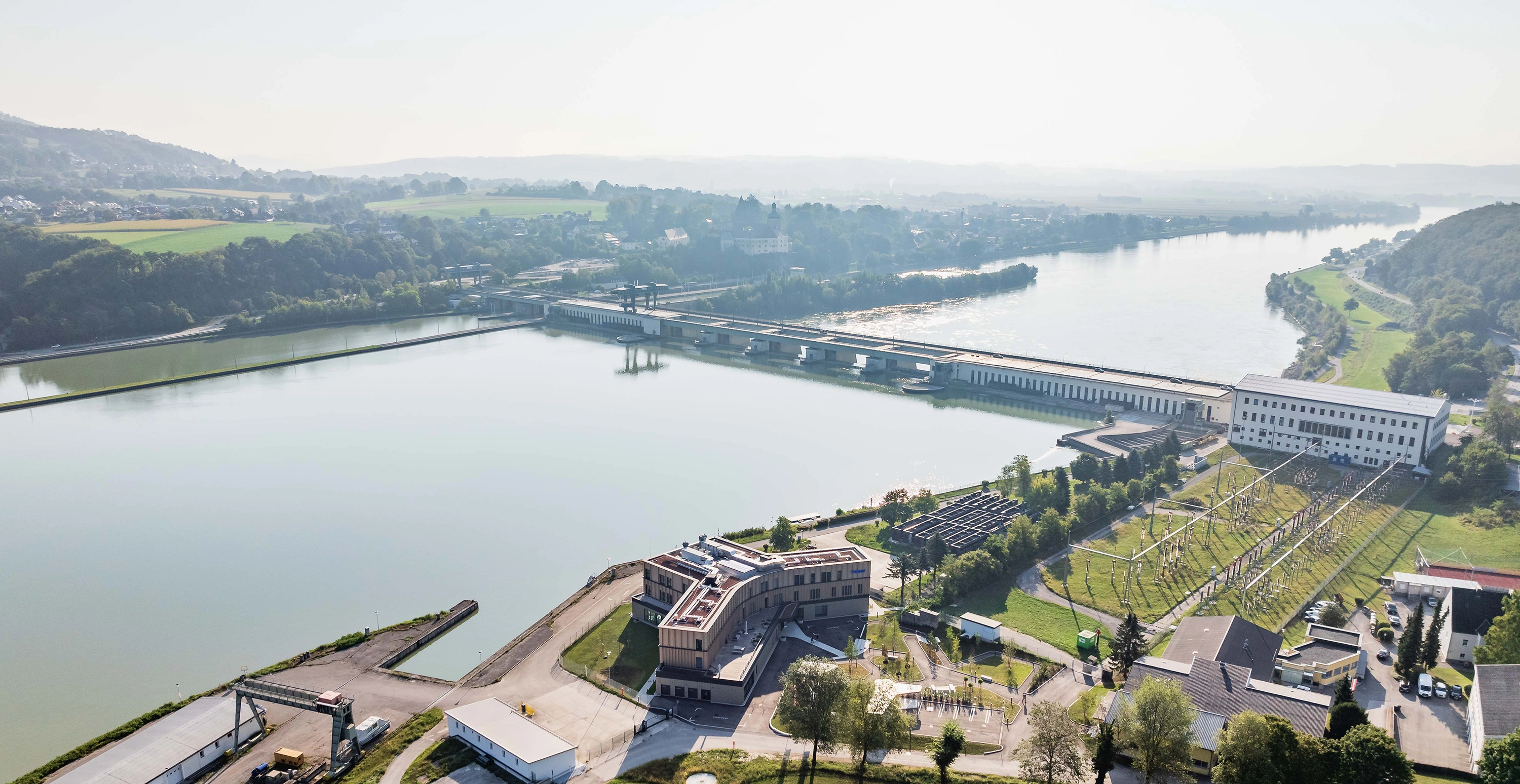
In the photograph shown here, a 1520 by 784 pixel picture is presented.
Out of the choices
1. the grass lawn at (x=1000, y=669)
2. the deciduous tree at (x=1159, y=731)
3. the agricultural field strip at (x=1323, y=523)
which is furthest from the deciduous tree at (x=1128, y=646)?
the agricultural field strip at (x=1323, y=523)

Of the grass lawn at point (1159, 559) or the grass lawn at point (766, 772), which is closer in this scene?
the grass lawn at point (766, 772)

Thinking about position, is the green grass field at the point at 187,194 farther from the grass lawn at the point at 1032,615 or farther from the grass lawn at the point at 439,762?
the grass lawn at the point at 1032,615

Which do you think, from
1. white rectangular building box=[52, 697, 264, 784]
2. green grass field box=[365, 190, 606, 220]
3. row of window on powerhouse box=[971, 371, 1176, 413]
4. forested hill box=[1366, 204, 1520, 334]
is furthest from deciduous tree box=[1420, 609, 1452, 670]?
green grass field box=[365, 190, 606, 220]

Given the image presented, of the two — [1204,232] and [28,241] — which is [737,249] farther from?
[1204,232]

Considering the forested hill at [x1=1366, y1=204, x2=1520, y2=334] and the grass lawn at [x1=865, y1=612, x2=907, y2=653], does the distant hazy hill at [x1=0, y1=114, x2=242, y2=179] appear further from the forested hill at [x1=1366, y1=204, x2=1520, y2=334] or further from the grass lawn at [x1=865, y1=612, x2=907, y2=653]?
the forested hill at [x1=1366, y1=204, x2=1520, y2=334]

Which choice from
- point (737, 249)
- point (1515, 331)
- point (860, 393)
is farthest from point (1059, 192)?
point (860, 393)

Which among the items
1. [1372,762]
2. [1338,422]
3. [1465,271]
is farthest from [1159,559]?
[1465,271]
